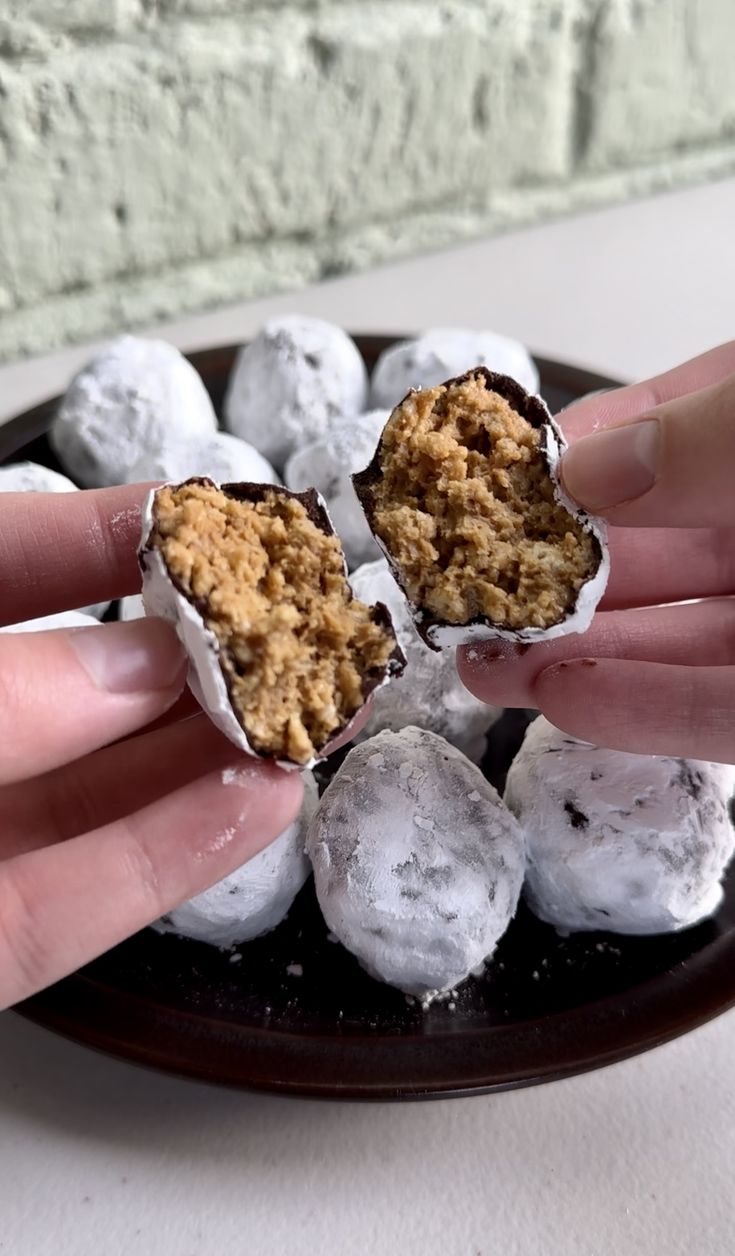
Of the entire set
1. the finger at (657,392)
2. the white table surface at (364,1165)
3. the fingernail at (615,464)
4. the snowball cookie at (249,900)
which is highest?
the fingernail at (615,464)

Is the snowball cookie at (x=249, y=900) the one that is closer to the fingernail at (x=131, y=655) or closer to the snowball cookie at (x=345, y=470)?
the fingernail at (x=131, y=655)

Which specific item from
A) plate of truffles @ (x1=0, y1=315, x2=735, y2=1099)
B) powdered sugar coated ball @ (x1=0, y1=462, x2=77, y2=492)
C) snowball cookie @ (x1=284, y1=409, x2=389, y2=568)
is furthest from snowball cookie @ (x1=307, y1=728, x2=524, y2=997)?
powdered sugar coated ball @ (x1=0, y1=462, x2=77, y2=492)

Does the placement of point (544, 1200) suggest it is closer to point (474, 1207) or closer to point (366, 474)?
point (474, 1207)

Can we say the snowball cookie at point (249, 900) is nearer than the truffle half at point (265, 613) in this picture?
No

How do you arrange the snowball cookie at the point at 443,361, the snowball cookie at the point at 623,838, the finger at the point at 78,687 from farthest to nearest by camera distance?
the snowball cookie at the point at 443,361, the snowball cookie at the point at 623,838, the finger at the point at 78,687

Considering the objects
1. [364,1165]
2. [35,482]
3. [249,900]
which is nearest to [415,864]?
[249,900]

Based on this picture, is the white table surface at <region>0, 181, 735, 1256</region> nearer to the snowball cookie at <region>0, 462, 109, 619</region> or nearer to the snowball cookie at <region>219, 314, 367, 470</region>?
the snowball cookie at <region>0, 462, 109, 619</region>

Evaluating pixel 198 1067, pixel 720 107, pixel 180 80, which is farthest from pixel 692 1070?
pixel 720 107

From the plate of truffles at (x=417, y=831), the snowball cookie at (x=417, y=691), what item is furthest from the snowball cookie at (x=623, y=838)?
the snowball cookie at (x=417, y=691)

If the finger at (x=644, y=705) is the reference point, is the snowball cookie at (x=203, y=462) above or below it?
above
